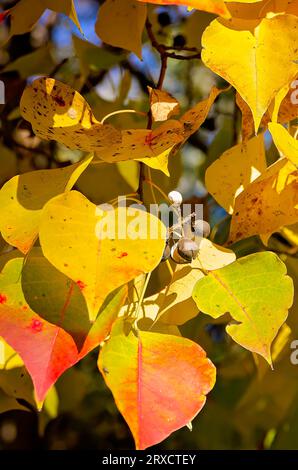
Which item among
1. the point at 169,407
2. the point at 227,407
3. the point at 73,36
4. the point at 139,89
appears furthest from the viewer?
the point at 139,89

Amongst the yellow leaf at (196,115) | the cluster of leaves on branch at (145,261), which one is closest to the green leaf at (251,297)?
the cluster of leaves on branch at (145,261)

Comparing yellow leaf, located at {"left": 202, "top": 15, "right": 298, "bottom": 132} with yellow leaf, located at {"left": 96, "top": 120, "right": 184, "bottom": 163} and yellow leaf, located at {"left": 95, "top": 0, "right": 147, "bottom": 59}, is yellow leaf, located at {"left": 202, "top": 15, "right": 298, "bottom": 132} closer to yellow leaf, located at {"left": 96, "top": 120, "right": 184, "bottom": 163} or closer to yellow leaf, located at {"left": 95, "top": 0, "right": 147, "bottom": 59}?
yellow leaf, located at {"left": 96, "top": 120, "right": 184, "bottom": 163}

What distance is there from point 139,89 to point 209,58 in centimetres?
79

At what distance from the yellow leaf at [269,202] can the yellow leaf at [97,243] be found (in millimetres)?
129

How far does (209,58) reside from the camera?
0.51 metres

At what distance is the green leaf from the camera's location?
53cm

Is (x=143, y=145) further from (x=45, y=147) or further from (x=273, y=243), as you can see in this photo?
(x=45, y=147)

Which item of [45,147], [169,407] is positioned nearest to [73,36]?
[45,147]

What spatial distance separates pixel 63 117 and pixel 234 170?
0.54 feet

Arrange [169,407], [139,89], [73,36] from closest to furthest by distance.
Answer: [169,407] → [73,36] → [139,89]

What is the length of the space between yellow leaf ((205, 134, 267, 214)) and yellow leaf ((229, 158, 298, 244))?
0.03 metres

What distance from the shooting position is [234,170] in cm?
64

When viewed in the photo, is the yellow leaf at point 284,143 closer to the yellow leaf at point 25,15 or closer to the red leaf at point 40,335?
the red leaf at point 40,335

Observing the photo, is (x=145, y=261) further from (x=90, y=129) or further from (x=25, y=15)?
(x=25, y=15)
